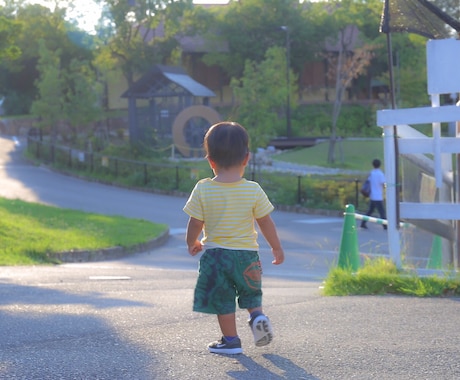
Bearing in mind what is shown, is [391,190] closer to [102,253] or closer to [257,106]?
[102,253]

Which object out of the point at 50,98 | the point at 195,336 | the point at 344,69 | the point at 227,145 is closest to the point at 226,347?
the point at 195,336

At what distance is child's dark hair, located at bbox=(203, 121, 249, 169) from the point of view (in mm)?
4996

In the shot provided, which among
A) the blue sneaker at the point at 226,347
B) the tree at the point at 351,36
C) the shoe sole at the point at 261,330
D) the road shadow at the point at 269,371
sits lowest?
the road shadow at the point at 269,371

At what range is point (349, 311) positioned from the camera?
22.0 ft

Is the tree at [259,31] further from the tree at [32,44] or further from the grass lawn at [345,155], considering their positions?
the grass lawn at [345,155]

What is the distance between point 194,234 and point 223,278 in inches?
12.8

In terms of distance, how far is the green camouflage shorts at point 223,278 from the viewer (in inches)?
200

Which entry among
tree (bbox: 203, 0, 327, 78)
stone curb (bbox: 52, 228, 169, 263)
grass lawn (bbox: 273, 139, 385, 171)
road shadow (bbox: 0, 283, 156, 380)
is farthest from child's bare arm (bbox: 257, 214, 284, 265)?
tree (bbox: 203, 0, 327, 78)

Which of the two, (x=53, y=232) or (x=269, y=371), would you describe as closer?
(x=269, y=371)

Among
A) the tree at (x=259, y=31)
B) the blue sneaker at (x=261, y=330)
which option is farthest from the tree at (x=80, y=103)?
the blue sneaker at (x=261, y=330)

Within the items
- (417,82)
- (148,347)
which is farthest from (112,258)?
(417,82)

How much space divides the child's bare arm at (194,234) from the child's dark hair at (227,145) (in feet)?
1.25

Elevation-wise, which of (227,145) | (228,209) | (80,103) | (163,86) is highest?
(163,86)

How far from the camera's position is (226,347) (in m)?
5.10
